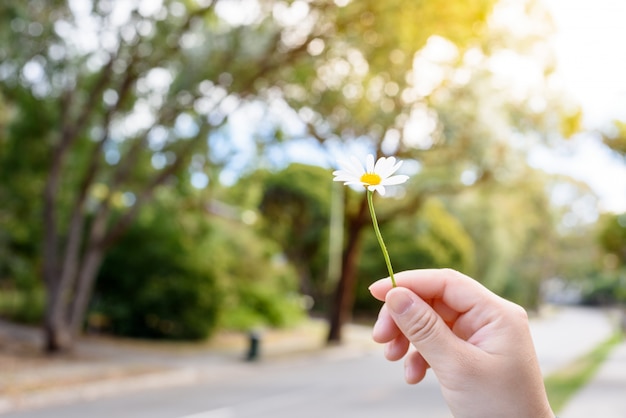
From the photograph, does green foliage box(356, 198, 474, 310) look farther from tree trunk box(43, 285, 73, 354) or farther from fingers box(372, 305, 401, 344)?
fingers box(372, 305, 401, 344)

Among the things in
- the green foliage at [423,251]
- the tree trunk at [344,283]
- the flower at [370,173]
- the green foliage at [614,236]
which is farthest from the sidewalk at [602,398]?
the green foliage at [423,251]

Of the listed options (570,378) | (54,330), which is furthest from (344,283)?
(570,378)

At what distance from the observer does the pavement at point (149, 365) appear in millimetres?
12508

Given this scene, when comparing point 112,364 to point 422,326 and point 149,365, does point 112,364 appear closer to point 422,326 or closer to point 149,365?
point 149,365

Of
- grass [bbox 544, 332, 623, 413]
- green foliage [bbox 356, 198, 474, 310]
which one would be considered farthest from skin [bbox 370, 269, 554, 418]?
green foliage [bbox 356, 198, 474, 310]

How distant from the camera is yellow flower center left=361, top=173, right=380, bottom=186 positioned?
3.56 feet

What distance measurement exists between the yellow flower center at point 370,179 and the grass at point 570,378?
29.6 feet

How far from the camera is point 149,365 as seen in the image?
57.4ft

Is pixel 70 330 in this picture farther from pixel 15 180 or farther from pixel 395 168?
pixel 395 168

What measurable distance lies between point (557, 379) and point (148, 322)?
12.5m

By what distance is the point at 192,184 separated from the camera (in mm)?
20266

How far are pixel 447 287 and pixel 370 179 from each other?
21 centimetres

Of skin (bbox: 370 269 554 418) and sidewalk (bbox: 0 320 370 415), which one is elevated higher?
sidewalk (bbox: 0 320 370 415)

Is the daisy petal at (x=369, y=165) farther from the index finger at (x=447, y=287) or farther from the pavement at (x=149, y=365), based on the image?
the pavement at (x=149, y=365)
